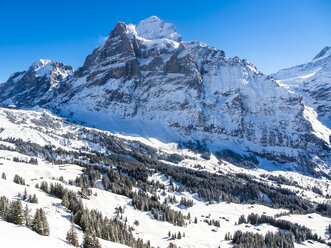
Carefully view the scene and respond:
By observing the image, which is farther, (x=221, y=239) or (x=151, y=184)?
(x=151, y=184)

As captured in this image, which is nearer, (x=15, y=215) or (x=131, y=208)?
(x=15, y=215)

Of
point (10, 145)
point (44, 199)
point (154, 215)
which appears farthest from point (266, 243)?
point (10, 145)

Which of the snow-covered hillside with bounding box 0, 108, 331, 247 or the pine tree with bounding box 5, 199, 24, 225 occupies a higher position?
the pine tree with bounding box 5, 199, 24, 225

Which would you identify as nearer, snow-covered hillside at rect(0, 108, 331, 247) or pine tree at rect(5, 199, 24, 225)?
pine tree at rect(5, 199, 24, 225)

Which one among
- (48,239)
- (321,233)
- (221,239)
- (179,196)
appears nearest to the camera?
(48,239)

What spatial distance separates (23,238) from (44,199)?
40.9 meters

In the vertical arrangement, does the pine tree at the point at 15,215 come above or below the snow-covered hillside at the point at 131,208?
above

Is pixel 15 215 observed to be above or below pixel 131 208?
above

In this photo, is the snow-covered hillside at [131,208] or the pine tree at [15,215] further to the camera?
the snow-covered hillside at [131,208]

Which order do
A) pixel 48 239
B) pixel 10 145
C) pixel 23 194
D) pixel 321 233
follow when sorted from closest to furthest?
pixel 48 239, pixel 23 194, pixel 321 233, pixel 10 145

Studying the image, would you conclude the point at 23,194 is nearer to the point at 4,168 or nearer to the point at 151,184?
the point at 4,168

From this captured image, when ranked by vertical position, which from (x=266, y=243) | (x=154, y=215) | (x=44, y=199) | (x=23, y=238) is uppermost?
(x=23, y=238)

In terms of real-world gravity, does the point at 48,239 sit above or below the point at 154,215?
above

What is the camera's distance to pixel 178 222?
360 ft
